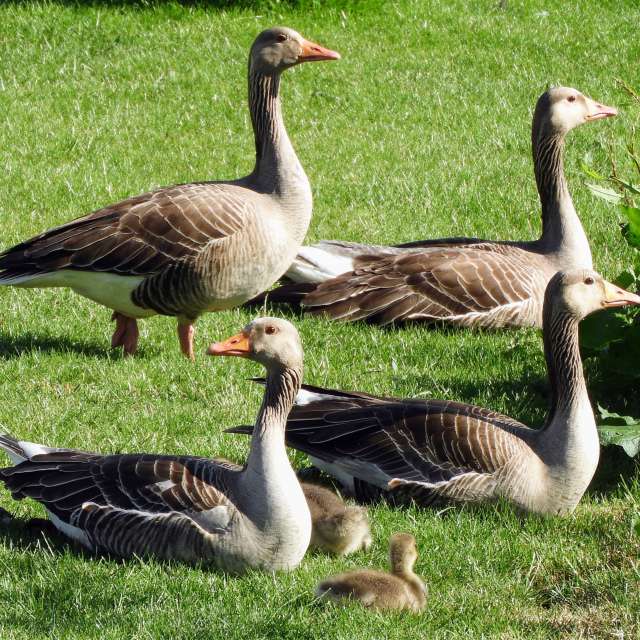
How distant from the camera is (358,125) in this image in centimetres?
1348

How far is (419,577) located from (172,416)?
2427 millimetres

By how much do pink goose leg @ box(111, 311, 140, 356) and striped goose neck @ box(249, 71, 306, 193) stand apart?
1321 mm

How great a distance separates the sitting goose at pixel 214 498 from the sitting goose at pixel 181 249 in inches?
103

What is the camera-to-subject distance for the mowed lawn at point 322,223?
4.93 m

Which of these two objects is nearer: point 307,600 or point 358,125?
point 307,600

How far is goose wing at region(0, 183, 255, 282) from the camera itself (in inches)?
311

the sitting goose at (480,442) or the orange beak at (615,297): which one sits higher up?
the orange beak at (615,297)

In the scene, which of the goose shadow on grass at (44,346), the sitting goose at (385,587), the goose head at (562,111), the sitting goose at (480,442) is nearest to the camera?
the sitting goose at (385,587)

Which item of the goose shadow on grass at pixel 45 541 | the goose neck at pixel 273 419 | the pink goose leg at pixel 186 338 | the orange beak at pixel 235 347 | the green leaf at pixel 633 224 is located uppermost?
the green leaf at pixel 633 224

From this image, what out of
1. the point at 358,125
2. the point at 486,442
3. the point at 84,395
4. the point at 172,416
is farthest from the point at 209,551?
the point at 358,125

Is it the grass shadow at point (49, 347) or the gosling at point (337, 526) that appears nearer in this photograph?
the gosling at point (337, 526)

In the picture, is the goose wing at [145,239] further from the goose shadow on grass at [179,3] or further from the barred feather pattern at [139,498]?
the goose shadow on grass at [179,3]

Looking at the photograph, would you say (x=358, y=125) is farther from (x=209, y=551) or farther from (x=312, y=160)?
(x=209, y=551)

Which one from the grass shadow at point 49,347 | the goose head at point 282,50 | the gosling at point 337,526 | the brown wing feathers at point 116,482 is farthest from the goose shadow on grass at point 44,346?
the gosling at point 337,526
